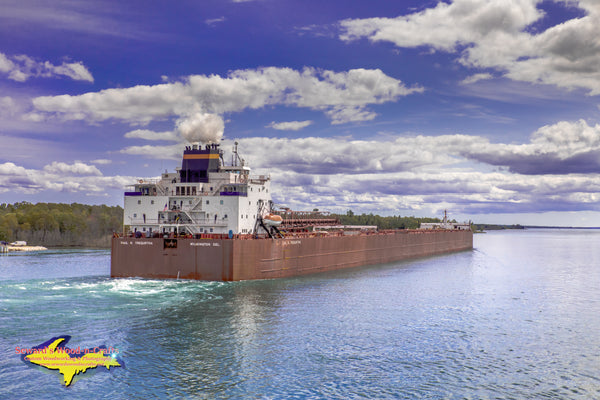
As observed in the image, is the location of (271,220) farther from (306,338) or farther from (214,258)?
(306,338)

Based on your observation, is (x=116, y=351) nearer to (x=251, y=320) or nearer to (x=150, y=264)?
(x=251, y=320)

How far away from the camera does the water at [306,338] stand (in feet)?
53.5

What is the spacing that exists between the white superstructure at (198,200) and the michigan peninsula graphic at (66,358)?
18491mm

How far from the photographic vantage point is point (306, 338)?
21922 mm

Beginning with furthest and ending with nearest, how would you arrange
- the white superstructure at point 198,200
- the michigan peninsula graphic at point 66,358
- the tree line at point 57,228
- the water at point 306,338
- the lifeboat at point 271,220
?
the tree line at point 57,228 → the lifeboat at point 271,220 → the white superstructure at point 198,200 → the michigan peninsula graphic at point 66,358 → the water at point 306,338

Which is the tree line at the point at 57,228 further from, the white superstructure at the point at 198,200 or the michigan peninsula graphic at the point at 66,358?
the michigan peninsula graphic at the point at 66,358

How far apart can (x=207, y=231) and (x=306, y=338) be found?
1845 centimetres

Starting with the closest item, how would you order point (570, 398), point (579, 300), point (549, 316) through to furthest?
1. point (570, 398)
2. point (549, 316)
3. point (579, 300)

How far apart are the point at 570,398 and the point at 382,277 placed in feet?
93.8

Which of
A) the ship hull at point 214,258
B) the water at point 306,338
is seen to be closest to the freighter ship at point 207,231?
the ship hull at point 214,258

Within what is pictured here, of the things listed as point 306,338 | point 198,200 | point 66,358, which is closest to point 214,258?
point 198,200

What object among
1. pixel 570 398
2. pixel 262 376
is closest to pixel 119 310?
pixel 262 376

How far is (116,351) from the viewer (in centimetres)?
1902

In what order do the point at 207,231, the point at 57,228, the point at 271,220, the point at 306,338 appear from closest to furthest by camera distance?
the point at 306,338, the point at 207,231, the point at 271,220, the point at 57,228
